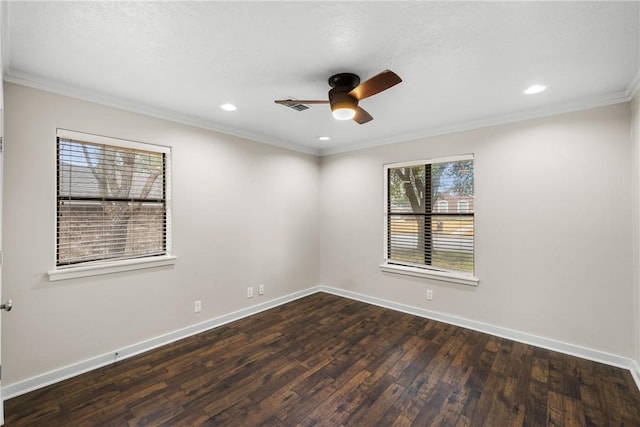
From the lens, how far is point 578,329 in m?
2.72

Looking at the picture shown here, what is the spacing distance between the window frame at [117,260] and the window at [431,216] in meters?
2.89

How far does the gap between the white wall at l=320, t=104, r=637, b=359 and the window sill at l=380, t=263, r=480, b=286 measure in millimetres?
83

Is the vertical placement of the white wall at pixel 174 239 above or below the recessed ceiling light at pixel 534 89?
below

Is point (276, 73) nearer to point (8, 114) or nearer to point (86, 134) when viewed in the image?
point (86, 134)

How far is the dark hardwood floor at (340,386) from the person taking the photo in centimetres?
192

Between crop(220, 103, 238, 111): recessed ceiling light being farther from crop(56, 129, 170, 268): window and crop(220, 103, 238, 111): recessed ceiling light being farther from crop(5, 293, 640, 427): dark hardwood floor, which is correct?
crop(5, 293, 640, 427): dark hardwood floor

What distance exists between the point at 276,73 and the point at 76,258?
2.40m

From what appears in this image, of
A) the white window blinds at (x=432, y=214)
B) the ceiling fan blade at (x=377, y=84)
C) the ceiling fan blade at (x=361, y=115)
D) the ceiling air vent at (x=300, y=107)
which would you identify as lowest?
the white window blinds at (x=432, y=214)

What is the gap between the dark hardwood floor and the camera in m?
Result: 1.92

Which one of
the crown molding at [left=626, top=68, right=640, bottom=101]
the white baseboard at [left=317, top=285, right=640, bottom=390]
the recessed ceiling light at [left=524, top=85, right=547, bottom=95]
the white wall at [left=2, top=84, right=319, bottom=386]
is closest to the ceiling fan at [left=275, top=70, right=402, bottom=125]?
the recessed ceiling light at [left=524, top=85, right=547, bottom=95]

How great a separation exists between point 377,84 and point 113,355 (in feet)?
10.9

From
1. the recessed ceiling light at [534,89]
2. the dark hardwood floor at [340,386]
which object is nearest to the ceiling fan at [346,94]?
the recessed ceiling light at [534,89]

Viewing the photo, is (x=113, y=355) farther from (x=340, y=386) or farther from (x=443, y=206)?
(x=443, y=206)

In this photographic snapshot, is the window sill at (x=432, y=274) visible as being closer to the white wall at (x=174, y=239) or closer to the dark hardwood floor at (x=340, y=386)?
the dark hardwood floor at (x=340, y=386)
